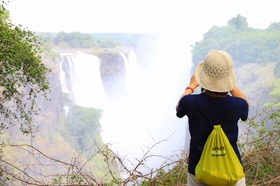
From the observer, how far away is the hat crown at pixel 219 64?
2.00 metres

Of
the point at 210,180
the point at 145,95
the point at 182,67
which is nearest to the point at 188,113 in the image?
the point at 210,180

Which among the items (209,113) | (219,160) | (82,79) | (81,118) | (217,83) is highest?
(82,79)

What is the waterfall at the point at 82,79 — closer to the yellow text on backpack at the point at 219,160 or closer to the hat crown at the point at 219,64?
the hat crown at the point at 219,64

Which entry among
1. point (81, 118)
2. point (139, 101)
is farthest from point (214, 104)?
point (139, 101)

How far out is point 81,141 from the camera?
124ft

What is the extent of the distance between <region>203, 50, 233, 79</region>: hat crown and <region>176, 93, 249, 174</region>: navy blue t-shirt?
0.36ft

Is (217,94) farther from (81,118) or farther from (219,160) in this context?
(81,118)

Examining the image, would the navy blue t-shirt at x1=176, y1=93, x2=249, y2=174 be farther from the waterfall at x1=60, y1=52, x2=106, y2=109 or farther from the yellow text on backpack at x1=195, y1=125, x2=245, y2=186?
the waterfall at x1=60, y1=52, x2=106, y2=109

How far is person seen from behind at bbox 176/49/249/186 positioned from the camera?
6.49ft

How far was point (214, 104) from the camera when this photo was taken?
78.0 inches

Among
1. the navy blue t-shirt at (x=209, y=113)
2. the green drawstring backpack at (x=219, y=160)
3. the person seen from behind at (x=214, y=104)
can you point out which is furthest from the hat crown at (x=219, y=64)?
the green drawstring backpack at (x=219, y=160)

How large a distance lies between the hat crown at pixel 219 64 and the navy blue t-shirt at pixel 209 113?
111mm

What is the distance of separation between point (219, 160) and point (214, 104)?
10.2 inches

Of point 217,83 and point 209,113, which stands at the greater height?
point 217,83
